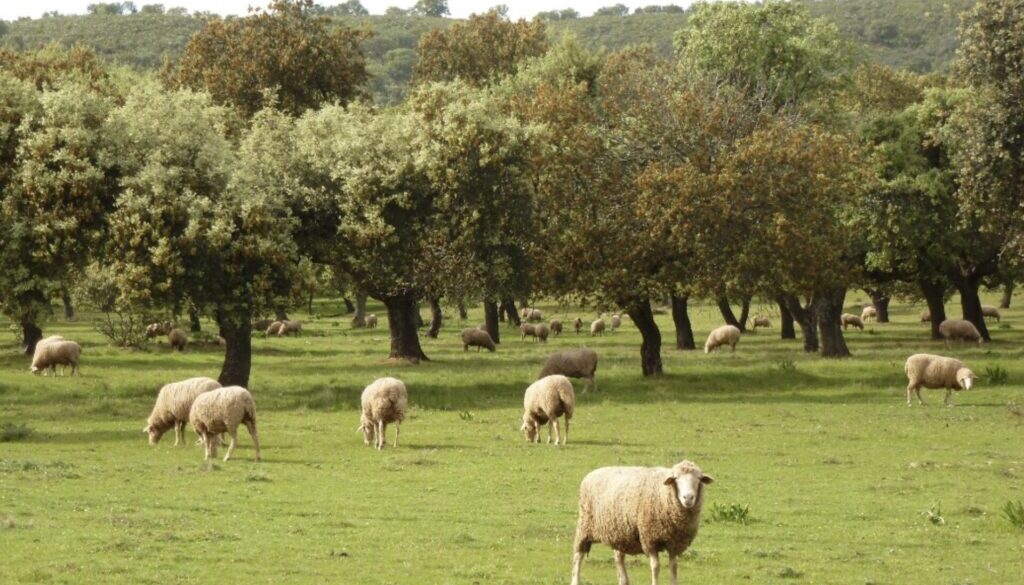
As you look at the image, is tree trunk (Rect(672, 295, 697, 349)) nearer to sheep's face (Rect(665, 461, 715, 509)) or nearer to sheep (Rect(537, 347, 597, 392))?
sheep (Rect(537, 347, 597, 392))

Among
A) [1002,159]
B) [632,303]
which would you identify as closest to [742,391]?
[632,303]

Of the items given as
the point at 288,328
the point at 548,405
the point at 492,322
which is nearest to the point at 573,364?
the point at 548,405

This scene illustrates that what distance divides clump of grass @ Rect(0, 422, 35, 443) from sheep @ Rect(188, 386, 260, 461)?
6.63 meters

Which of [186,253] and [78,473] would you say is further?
[186,253]

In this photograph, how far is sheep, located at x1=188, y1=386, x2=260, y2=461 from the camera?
1208 inches

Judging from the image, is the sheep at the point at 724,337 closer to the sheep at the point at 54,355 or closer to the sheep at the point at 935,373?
the sheep at the point at 935,373

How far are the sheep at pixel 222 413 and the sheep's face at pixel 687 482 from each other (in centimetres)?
1572

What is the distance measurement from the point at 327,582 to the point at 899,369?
36.0 meters

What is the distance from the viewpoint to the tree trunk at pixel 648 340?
163 ft

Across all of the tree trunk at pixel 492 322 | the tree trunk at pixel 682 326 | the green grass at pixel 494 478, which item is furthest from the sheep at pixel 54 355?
the tree trunk at pixel 682 326

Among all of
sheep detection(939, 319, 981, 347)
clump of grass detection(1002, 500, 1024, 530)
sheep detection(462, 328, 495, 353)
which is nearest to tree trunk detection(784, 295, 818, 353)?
sheep detection(939, 319, 981, 347)

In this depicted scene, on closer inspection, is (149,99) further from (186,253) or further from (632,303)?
(632,303)

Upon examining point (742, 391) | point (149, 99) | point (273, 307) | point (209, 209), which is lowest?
point (742, 391)

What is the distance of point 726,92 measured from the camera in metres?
53.8
